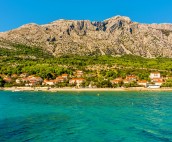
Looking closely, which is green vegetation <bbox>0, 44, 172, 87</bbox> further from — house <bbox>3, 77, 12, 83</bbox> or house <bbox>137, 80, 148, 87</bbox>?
house <bbox>137, 80, 148, 87</bbox>

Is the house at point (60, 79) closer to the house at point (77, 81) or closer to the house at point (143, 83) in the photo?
the house at point (77, 81)

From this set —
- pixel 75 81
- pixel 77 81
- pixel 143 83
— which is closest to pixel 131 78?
pixel 143 83

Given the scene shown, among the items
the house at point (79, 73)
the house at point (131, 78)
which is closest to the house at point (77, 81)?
the house at point (79, 73)

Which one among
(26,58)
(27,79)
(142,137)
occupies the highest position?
(26,58)

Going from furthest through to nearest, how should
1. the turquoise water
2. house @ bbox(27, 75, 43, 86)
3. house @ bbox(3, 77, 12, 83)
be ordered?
house @ bbox(3, 77, 12, 83) → house @ bbox(27, 75, 43, 86) → the turquoise water

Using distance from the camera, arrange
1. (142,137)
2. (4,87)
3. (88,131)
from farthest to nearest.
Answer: (4,87), (88,131), (142,137)

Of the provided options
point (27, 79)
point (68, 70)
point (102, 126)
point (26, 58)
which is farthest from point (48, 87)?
point (102, 126)

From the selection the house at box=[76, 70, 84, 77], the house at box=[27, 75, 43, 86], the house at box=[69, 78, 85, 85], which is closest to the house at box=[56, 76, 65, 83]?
the house at box=[69, 78, 85, 85]

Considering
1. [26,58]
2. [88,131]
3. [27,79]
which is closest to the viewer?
[88,131]

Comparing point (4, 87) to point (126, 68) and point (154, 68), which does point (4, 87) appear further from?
point (154, 68)
